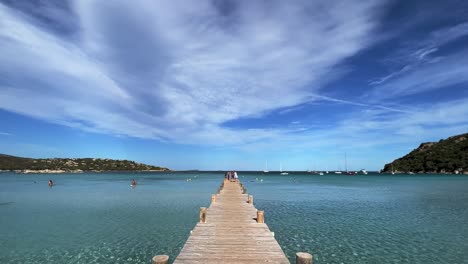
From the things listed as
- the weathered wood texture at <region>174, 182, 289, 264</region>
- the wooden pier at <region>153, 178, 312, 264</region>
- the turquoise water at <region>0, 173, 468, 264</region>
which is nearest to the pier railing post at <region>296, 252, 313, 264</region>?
the wooden pier at <region>153, 178, 312, 264</region>

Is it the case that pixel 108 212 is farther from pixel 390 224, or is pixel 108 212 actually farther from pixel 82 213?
pixel 390 224

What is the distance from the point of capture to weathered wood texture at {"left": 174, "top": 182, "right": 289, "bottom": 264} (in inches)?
423

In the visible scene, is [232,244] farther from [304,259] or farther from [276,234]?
[276,234]

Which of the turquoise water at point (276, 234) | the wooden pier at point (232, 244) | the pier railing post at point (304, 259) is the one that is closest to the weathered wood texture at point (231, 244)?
the wooden pier at point (232, 244)

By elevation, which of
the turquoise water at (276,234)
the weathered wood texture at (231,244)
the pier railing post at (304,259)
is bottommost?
the turquoise water at (276,234)

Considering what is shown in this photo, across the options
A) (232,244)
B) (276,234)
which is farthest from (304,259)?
(276,234)

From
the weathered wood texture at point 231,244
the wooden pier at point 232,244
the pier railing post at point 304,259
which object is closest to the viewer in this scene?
the pier railing post at point 304,259

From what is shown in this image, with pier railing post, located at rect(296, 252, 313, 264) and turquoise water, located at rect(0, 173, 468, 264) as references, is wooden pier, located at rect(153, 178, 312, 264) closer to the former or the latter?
pier railing post, located at rect(296, 252, 313, 264)

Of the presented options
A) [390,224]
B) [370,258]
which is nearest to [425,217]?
[390,224]

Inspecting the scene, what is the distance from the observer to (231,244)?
41.8 feet

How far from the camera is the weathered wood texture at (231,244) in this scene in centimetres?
1074

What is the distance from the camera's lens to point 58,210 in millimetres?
33969

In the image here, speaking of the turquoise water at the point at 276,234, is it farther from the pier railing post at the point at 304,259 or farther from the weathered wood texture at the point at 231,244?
the pier railing post at the point at 304,259

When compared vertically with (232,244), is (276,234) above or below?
below
